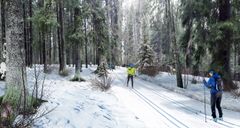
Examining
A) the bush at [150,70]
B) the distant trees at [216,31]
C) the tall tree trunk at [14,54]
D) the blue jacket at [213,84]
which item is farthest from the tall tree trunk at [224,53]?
the tall tree trunk at [14,54]

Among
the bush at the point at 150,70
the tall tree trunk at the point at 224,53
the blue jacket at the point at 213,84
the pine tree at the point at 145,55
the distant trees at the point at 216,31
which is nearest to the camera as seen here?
the blue jacket at the point at 213,84

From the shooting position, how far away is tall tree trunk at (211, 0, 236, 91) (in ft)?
58.9

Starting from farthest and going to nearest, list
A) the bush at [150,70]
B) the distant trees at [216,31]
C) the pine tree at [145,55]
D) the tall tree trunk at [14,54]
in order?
1. the pine tree at [145,55]
2. the bush at [150,70]
3. the distant trees at [216,31]
4. the tall tree trunk at [14,54]

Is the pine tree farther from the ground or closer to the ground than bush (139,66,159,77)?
farther from the ground

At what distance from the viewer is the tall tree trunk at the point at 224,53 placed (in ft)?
58.9

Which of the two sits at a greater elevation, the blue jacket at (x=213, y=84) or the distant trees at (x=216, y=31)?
the distant trees at (x=216, y=31)

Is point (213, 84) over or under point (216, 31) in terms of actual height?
under

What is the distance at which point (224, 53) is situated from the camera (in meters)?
18.5

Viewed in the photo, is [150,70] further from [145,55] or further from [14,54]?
[14,54]

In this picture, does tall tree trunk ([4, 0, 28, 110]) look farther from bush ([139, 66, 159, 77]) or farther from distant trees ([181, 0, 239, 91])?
bush ([139, 66, 159, 77])

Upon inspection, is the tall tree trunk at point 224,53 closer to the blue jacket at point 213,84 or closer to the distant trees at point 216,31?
the distant trees at point 216,31

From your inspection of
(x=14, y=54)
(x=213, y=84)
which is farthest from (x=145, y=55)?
(x=14, y=54)

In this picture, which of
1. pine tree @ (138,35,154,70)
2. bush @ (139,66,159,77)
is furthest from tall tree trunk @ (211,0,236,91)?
pine tree @ (138,35,154,70)

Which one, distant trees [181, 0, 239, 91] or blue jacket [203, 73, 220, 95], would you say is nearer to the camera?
blue jacket [203, 73, 220, 95]
